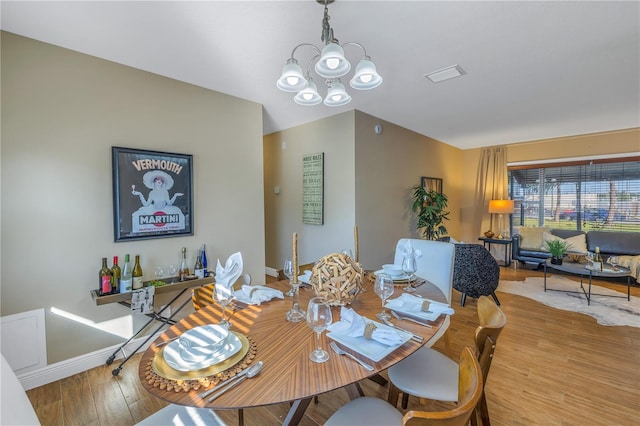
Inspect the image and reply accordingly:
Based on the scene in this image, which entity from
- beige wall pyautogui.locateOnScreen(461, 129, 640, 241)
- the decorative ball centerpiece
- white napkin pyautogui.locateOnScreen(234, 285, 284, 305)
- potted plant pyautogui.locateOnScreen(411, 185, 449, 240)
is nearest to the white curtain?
beige wall pyautogui.locateOnScreen(461, 129, 640, 241)

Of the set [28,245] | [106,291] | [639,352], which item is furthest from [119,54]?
[639,352]

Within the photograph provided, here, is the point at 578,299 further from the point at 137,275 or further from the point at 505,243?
the point at 137,275

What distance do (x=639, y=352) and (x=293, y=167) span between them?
4.26 meters

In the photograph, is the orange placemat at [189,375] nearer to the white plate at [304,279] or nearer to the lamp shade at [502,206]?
the white plate at [304,279]

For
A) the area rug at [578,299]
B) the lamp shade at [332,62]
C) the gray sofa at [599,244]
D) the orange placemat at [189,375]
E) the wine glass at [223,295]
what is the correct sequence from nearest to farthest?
the orange placemat at [189,375] < the wine glass at [223,295] < the lamp shade at [332,62] < the area rug at [578,299] < the gray sofa at [599,244]

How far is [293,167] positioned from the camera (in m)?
4.41

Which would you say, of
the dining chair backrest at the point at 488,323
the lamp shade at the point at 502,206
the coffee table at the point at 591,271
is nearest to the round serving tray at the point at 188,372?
the dining chair backrest at the point at 488,323

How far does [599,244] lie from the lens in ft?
15.5

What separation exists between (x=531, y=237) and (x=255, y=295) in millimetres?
5756

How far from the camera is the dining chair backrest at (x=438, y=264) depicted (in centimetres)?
210

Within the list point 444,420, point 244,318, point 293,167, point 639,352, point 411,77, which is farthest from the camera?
point 293,167

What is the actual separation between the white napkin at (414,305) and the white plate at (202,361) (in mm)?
774

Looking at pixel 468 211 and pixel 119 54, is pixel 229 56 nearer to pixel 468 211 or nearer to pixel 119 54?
pixel 119 54

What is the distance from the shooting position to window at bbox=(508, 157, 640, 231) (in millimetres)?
4867
